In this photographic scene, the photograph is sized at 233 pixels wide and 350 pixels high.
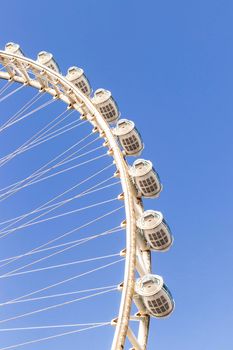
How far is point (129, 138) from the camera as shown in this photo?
1564 cm

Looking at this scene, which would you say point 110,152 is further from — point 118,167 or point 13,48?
point 13,48

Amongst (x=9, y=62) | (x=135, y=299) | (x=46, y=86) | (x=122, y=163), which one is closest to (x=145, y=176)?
(x=122, y=163)

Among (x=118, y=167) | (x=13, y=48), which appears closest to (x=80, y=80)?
(x=13, y=48)

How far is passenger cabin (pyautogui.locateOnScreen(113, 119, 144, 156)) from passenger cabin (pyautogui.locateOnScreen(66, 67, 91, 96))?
393 centimetres

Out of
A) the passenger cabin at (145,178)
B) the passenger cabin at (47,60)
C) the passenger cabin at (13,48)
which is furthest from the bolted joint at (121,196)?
the passenger cabin at (13,48)

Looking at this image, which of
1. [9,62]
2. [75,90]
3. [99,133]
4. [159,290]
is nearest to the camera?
[159,290]

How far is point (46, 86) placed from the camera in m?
19.4

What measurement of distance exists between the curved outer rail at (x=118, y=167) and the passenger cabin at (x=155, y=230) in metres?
0.24

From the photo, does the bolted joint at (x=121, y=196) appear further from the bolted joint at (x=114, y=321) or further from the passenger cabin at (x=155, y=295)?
the bolted joint at (x=114, y=321)

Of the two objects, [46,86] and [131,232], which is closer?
[131,232]

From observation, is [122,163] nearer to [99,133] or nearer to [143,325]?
[99,133]

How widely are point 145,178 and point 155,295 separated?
3.96 metres

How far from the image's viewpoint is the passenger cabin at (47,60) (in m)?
21.1

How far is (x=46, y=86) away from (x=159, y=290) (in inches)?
430
